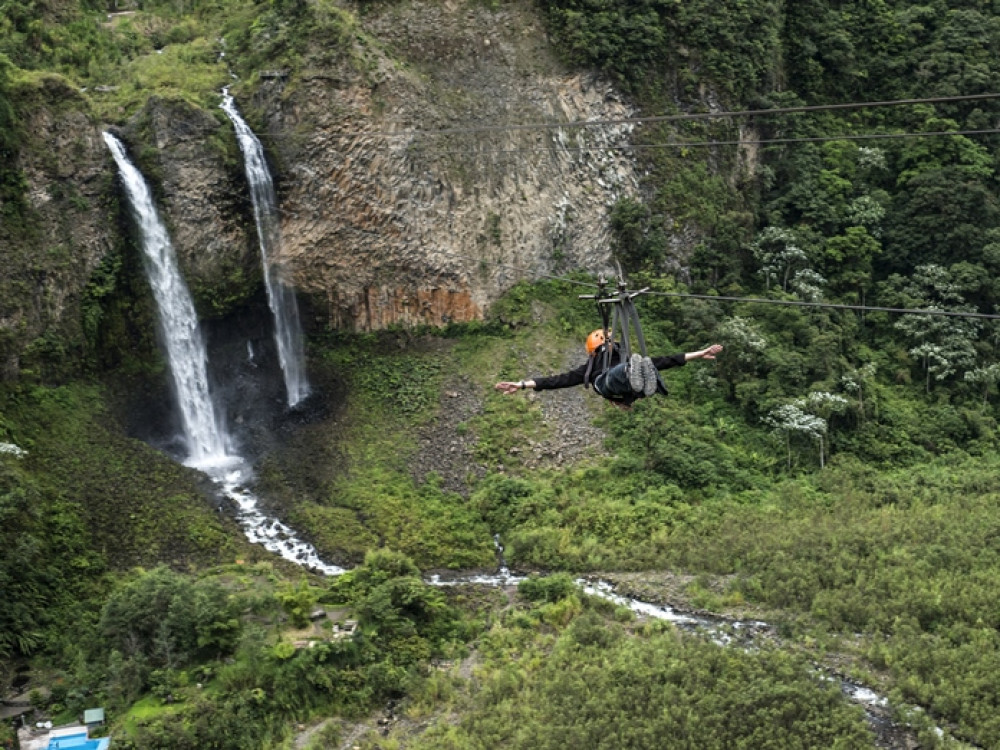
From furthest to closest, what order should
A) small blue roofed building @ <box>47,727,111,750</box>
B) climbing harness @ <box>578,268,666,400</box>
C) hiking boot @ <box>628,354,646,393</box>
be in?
small blue roofed building @ <box>47,727,111,750</box>, climbing harness @ <box>578,268,666,400</box>, hiking boot @ <box>628,354,646,393</box>

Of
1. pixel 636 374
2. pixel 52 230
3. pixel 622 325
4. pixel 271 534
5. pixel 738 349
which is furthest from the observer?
pixel 738 349

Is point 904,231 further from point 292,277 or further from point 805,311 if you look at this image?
point 292,277

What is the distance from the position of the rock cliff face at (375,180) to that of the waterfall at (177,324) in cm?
34

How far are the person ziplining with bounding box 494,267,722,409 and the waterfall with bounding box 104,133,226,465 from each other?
1474 cm

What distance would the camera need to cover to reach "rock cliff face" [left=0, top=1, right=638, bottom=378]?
23.6 meters

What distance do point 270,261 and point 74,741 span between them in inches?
527

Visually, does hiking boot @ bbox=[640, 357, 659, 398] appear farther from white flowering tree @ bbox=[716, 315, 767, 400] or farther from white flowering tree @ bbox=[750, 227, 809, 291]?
white flowering tree @ bbox=[750, 227, 809, 291]

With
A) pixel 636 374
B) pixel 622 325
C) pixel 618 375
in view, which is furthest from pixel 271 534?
pixel 636 374

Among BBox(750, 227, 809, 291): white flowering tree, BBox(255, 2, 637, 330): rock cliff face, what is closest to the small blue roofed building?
BBox(255, 2, 637, 330): rock cliff face

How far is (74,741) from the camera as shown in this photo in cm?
1611

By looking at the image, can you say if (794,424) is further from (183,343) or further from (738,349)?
(183,343)

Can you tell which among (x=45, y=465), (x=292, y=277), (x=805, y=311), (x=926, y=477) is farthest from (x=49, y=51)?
(x=926, y=477)

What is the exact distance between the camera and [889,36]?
3519 cm

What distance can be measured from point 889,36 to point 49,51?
997 inches
